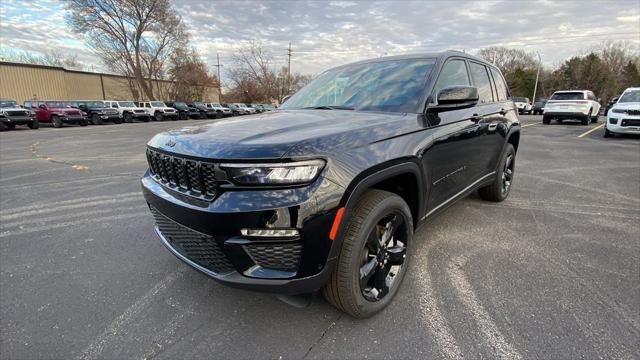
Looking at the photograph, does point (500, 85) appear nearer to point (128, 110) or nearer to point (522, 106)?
point (128, 110)

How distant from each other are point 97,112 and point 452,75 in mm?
27547

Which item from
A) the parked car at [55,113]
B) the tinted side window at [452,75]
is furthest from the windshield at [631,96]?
the parked car at [55,113]

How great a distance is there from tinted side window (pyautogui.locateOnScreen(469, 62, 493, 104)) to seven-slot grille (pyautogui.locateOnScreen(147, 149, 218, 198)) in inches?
118

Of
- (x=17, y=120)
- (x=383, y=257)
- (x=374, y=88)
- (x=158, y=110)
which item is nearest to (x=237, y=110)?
(x=158, y=110)

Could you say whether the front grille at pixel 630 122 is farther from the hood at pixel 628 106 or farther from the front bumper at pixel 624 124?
the hood at pixel 628 106

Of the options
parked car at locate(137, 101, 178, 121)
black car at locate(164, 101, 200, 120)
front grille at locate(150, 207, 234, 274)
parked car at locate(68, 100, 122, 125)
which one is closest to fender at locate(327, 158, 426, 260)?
front grille at locate(150, 207, 234, 274)

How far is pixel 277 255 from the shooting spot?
→ 5.63ft

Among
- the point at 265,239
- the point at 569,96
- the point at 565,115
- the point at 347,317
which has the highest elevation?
the point at 569,96

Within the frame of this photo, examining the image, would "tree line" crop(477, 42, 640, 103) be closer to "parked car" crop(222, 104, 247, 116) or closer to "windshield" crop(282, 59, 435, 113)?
"parked car" crop(222, 104, 247, 116)

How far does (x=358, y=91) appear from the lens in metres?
2.89

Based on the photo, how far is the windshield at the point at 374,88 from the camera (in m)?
2.59

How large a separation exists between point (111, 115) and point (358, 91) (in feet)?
88.9

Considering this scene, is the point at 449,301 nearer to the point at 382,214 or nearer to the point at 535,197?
the point at 382,214

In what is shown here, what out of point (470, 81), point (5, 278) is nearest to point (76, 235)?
point (5, 278)
